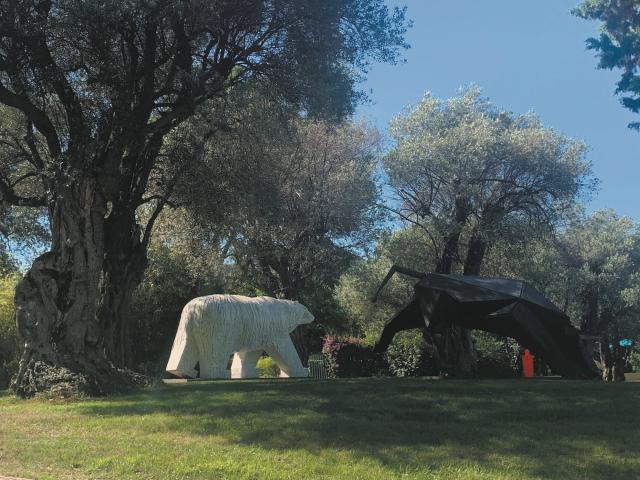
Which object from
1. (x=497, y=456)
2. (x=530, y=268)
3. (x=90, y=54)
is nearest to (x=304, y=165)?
(x=90, y=54)

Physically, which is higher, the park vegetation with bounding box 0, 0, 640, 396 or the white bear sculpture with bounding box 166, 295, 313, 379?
the park vegetation with bounding box 0, 0, 640, 396

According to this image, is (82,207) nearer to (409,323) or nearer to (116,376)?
(116,376)

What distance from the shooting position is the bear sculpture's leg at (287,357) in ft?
66.0

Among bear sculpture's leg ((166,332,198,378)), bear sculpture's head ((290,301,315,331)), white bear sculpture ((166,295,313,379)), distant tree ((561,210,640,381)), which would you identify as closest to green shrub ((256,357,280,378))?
bear sculpture's head ((290,301,315,331))

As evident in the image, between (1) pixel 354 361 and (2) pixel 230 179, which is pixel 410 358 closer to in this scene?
(1) pixel 354 361

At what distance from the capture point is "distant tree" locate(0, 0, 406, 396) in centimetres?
1355

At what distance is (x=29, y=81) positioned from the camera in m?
16.2

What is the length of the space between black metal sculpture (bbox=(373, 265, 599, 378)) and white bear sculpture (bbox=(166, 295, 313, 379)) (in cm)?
572

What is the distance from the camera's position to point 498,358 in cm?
2842

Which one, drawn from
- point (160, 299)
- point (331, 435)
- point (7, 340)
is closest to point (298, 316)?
point (7, 340)

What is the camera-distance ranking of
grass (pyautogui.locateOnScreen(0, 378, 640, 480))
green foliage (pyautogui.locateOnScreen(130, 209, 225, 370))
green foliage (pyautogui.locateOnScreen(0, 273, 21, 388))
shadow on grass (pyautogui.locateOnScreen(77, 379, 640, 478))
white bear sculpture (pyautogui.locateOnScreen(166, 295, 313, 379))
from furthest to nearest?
green foliage (pyautogui.locateOnScreen(130, 209, 225, 370)) → green foliage (pyautogui.locateOnScreen(0, 273, 21, 388)) → white bear sculpture (pyautogui.locateOnScreen(166, 295, 313, 379)) → shadow on grass (pyautogui.locateOnScreen(77, 379, 640, 478)) → grass (pyautogui.locateOnScreen(0, 378, 640, 480))

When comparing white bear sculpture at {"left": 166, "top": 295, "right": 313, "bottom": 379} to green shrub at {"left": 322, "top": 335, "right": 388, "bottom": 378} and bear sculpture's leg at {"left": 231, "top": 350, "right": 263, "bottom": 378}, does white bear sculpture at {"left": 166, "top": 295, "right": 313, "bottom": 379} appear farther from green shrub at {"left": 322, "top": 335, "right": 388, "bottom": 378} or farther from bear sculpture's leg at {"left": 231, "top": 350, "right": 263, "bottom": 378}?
green shrub at {"left": 322, "top": 335, "right": 388, "bottom": 378}

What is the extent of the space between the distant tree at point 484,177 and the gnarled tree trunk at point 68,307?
44.1 feet

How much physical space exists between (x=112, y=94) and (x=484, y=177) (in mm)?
14504
